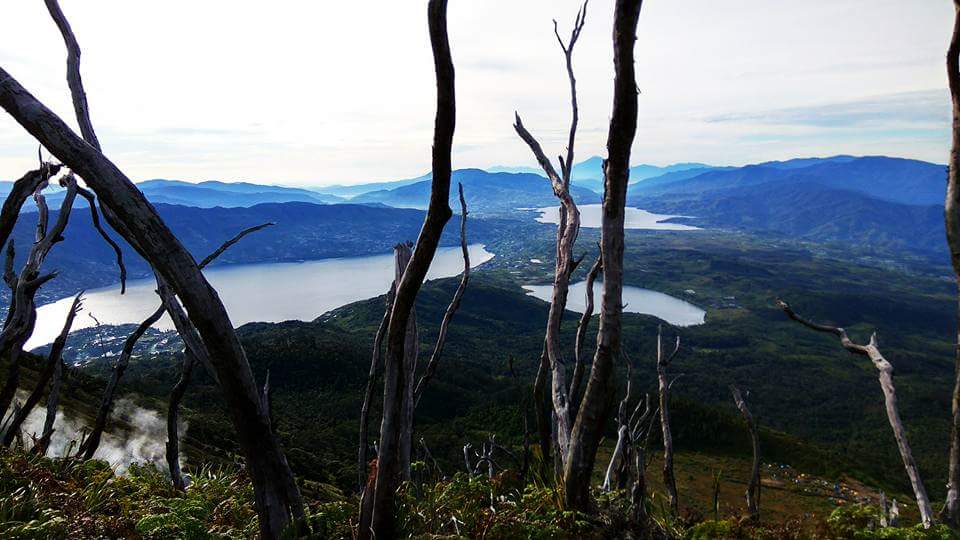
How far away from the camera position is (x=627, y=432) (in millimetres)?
4133

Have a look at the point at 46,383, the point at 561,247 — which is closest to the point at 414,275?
the point at 561,247

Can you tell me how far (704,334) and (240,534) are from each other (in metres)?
126

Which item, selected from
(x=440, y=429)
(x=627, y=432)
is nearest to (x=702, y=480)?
(x=440, y=429)

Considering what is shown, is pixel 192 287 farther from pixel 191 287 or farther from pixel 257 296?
pixel 257 296

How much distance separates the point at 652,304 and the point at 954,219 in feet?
497

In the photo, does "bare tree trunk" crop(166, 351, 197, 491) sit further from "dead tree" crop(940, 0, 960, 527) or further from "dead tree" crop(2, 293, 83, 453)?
"dead tree" crop(940, 0, 960, 527)

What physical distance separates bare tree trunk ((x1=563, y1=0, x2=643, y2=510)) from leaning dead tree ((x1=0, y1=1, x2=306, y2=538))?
1.41m

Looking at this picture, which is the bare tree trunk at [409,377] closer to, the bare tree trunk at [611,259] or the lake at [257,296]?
the bare tree trunk at [611,259]

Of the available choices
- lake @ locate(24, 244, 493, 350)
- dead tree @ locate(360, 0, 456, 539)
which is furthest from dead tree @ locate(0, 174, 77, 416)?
lake @ locate(24, 244, 493, 350)

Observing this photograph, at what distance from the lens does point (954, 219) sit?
13.6 ft

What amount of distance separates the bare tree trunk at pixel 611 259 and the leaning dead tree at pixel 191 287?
1415 millimetres

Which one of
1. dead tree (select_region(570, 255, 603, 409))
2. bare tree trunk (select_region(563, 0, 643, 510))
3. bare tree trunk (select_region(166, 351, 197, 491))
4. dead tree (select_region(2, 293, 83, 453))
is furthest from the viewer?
dead tree (select_region(2, 293, 83, 453))

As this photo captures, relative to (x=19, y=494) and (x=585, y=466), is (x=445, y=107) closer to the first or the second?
(x=585, y=466)

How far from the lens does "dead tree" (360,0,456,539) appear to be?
6.98ft
